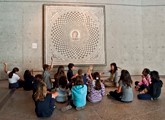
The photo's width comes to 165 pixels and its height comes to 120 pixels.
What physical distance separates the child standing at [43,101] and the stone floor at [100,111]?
0.38 ft

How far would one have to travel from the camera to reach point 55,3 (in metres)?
8.80

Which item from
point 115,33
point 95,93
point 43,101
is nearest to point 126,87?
point 95,93

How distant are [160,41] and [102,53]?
2635 mm

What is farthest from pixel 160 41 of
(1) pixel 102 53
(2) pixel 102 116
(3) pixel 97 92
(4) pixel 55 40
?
(2) pixel 102 116

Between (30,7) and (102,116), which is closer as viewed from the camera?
(102,116)

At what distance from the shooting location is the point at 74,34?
348 inches

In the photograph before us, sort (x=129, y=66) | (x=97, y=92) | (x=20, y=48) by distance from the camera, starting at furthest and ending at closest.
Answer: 1. (x=129, y=66)
2. (x=20, y=48)
3. (x=97, y=92)

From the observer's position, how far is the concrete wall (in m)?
8.64

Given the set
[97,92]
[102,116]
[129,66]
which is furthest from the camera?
[129,66]

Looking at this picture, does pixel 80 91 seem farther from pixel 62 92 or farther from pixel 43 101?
pixel 43 101

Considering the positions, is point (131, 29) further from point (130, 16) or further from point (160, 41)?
point (160, 41)

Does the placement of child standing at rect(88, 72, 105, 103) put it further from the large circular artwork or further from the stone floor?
the large circular artwork

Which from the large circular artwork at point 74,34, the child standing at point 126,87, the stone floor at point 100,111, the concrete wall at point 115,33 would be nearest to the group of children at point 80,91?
the child standing at point 126,87

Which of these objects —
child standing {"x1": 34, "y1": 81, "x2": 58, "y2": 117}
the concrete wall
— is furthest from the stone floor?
the concrete wall
